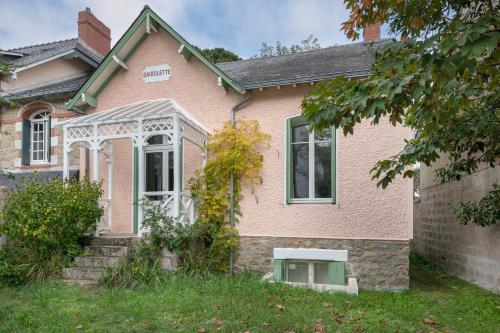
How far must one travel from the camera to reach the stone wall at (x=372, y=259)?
7992mm

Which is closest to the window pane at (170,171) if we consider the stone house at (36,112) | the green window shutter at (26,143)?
the stone house at (36,112)

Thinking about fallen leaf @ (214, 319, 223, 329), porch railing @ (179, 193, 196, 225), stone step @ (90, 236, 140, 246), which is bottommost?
fallen leaf @ (214, 319, 223, 329)

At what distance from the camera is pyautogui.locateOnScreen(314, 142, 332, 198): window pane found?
28.8 ft

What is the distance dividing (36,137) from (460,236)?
12.5m

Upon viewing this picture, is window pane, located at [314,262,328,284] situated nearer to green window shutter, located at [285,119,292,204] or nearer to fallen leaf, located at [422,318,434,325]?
green window shutter, located at [285,119,292,204]

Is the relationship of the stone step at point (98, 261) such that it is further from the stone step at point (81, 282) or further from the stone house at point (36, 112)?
the stone house at point (36, 112)

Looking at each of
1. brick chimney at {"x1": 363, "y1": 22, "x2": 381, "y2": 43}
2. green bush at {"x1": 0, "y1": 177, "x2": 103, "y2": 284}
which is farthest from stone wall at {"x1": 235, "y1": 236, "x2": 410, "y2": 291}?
brick chimney at {"x1": 363, "y1": 22, "x2": 381, "y2": 43}

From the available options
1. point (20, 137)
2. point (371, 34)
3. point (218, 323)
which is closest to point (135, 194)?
point (20, 137)

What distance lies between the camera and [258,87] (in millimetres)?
8883

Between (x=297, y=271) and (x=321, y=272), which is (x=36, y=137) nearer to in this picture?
(x=297, y=271)

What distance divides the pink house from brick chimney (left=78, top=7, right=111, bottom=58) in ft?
16.9

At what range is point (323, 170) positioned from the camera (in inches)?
349

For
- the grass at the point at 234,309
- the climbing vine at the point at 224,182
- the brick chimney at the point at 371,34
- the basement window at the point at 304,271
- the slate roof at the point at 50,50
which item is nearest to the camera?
the grass at the point at 234,309

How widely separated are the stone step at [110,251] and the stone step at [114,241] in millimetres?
228
